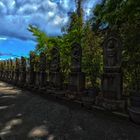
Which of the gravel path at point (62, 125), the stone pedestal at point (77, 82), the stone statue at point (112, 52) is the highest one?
the stone statue at point (112, 52)

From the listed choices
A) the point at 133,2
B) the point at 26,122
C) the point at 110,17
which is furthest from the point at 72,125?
the point at 110,17

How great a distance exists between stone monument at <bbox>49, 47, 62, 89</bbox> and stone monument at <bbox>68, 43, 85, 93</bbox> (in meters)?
1.98

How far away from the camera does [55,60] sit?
1505 centimetres

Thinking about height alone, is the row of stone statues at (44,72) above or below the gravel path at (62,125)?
above

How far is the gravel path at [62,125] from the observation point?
6.48 metres

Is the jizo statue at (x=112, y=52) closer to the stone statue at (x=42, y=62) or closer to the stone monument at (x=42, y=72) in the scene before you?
the stone monument at (x=42, y=72)

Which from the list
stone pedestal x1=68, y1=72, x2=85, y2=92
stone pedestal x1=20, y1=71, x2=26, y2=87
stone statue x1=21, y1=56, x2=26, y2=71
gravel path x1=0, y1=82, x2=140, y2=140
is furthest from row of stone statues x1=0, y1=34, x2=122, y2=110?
stone statue x1=21, y1=56, x2=26, y2=71

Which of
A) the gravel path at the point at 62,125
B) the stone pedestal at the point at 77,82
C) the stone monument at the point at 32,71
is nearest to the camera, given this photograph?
the gravel path at the point at 62,125

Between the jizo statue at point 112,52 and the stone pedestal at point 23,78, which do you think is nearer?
the jizo statue at point 112,52

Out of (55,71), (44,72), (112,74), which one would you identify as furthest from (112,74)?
(44,72)

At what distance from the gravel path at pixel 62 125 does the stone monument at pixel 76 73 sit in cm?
202

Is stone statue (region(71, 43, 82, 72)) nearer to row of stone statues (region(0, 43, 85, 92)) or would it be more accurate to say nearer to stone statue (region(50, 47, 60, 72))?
row of stone statues (region(0, 43, 85, 92))

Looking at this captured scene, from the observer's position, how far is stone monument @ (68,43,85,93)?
12.0 metres

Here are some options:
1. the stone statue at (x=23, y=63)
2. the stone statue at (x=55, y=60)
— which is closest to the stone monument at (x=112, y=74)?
the stone statue at (x=55, y=60)
